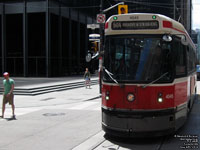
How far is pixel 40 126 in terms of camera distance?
9398 millimetres

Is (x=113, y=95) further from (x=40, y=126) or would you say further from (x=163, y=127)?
(x=40, y=126)

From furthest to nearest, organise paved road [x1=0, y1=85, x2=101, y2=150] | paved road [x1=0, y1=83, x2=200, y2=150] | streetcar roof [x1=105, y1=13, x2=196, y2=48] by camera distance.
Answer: paved road [x1=0, y1=85, x2=101, y2=150]
streetcar roof [x1=105, y1=13, x2=196, y2=48]
paved road [x1=0, y1=83, x2=200, y2=150]

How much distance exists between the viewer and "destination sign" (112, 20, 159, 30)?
7018mm

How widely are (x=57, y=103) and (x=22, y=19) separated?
77.0 feet

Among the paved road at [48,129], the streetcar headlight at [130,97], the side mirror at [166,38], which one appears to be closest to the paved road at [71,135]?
the paved road at [48,129]

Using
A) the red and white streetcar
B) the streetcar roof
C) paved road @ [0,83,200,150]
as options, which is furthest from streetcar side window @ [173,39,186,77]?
paved road @ [0,83,200,150]

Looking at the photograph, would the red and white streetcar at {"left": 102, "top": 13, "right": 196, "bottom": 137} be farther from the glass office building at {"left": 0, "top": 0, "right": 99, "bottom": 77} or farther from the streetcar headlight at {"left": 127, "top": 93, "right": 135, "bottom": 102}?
the glass office building at {"left": 0, "top": 0, "right": 99, "bottom": 77}

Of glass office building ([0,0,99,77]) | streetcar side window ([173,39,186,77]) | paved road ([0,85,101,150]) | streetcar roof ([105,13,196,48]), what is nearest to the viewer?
streetcar roof ([105,13,196,48])

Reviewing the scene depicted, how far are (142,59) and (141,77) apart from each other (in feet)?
1.45

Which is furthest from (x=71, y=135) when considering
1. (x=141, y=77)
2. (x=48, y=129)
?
(x=141, y=77)

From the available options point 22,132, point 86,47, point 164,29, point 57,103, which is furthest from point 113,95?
point 86,47

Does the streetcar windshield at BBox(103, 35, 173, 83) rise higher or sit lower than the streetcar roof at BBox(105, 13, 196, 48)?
lower

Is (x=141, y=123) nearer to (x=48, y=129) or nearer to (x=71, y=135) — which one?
(x=71, y=135)

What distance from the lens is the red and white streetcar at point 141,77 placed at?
6.75 m
